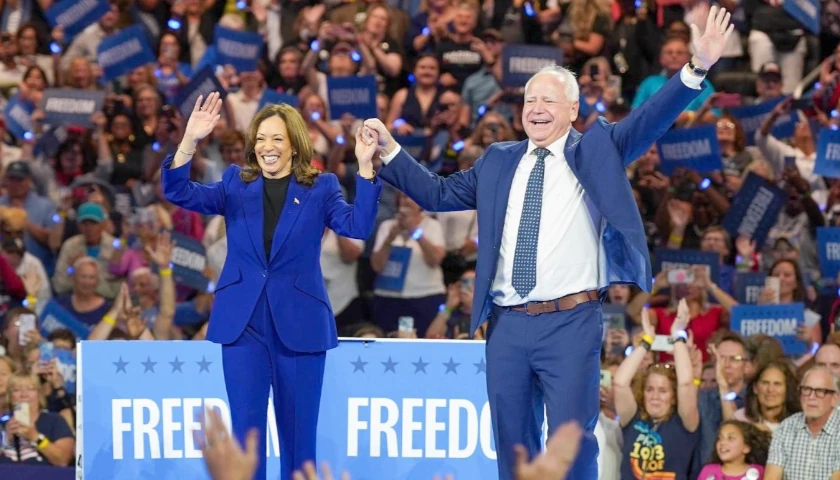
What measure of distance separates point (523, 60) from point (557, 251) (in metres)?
4.44

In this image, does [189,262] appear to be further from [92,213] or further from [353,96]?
[353,96]

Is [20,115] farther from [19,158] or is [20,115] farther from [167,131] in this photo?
[167,131]

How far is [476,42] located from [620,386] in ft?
11.4

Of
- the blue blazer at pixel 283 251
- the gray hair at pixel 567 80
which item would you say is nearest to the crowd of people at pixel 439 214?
the gray hair at pixel 567 80

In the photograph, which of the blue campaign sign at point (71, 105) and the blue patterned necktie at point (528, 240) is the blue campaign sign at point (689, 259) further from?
the blue campaign sign at point (71, 105)

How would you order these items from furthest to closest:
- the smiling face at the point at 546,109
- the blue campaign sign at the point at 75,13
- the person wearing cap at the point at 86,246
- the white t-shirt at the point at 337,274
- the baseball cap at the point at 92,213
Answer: the blue campaign sign at the point at 75,13 → the baseball cap at the point at 92,213 → the person wearing cap at the point at 86,246 → the white t-shirt at the point at 337,274 → the smiling face at the point at 546,109

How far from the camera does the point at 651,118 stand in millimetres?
4176

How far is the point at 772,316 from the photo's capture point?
23.9 ft

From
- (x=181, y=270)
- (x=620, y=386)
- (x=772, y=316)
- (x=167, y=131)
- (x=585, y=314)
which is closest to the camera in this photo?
(x=585, y=314)

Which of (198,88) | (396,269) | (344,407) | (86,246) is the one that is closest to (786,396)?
(344,407)

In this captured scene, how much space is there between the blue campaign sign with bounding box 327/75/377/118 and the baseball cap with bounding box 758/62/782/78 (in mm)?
2510

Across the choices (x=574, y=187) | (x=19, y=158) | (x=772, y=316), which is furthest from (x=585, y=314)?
(x=19, y=158)

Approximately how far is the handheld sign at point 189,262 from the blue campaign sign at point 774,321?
2.83 metres

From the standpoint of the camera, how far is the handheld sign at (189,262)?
7.84 m
